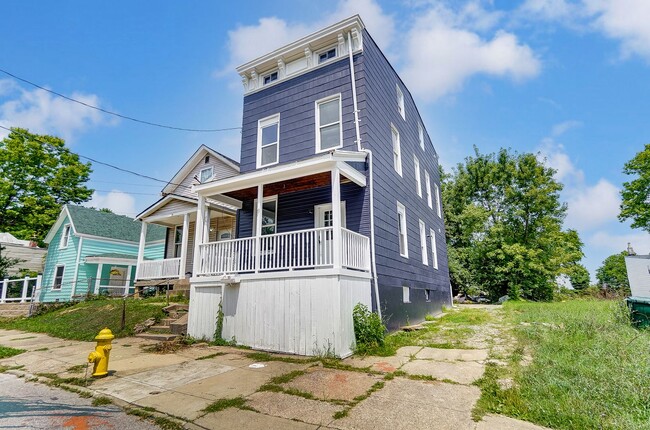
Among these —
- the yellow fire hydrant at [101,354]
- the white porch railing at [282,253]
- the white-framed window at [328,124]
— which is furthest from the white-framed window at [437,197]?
the yellow fire hydrant at [101,354]

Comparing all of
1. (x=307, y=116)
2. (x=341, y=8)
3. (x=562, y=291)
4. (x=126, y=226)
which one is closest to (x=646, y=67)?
(x=341, y=8)

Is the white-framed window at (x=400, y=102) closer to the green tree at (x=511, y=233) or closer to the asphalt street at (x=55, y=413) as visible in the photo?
the asphalt street at (x=55, y=413)

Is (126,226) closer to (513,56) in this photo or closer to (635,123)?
(513,56)

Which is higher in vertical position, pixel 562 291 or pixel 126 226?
pixel 126 226

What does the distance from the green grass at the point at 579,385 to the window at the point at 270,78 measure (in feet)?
36.1

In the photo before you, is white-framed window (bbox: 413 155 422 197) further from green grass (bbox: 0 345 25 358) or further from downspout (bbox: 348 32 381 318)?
green grass (bbox: 0 345 25 358)

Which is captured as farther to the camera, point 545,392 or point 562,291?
point 562,291

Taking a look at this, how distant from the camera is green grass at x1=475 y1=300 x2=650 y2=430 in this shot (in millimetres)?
3176

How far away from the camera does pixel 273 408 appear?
3902 millimetres

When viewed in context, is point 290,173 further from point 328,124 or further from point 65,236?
point 65,236

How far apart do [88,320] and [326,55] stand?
1202 cm

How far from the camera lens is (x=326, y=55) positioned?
10.8 m

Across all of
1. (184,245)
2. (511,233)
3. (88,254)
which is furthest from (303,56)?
(511,233)

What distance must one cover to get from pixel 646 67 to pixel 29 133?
4096 cm
